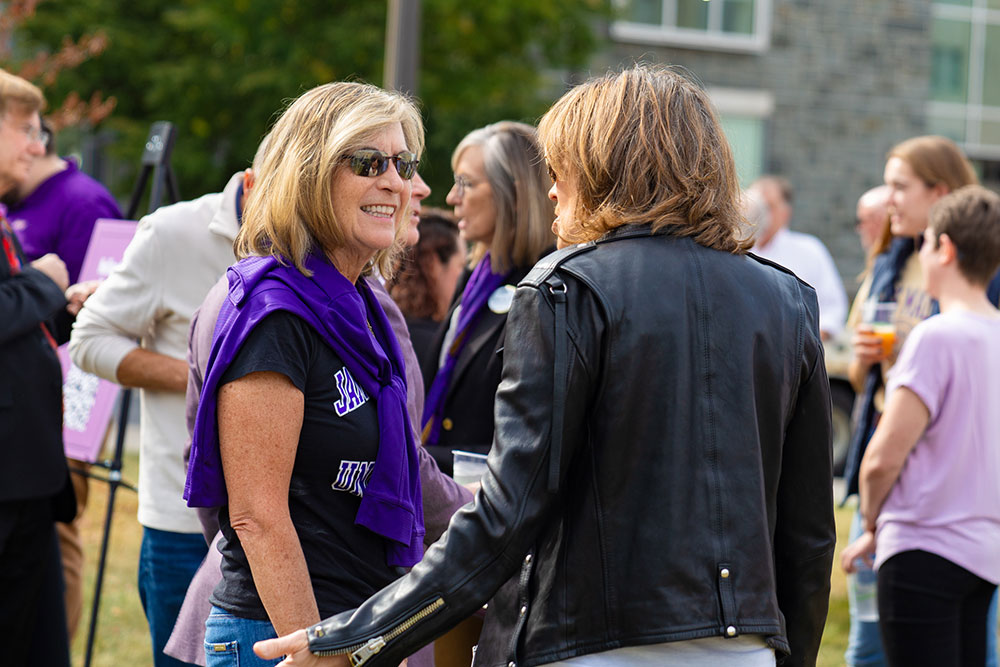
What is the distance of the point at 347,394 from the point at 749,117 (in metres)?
18.1

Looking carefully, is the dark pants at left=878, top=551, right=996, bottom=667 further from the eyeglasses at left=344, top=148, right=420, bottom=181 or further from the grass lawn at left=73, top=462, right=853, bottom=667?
the eyeglasses at left=344, top=148, right=420, bottom=181

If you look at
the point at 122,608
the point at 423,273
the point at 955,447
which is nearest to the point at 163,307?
the point at 423,273

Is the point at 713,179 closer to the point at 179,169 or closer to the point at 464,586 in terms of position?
the point at 464,586

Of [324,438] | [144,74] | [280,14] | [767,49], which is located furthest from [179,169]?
[324,438]

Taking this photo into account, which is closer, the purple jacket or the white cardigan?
the white cardigan

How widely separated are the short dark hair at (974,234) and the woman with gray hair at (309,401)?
234 cm

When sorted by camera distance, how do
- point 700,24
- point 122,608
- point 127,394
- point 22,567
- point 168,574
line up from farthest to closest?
point 700,24
point 122,608
point 127,394
point 22,567
point 168,574

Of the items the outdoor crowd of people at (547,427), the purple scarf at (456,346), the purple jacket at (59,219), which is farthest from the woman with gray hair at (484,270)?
the purple jacket at (59,219)

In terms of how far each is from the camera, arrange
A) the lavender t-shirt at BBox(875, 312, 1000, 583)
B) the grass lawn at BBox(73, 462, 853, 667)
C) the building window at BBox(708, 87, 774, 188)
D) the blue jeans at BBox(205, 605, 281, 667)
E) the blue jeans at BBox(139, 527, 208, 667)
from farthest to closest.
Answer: the building window at BBox(708, 87, 774, 188)
the grass lawn at BBox(73, 462, 853, 667)
the lavender t-shirt at BBox(875, 312, 1000, 583)
the blue jeans at BBox(139, 527, 208, 667)
the blue jeans at BBox(205, 605, 281, 667)

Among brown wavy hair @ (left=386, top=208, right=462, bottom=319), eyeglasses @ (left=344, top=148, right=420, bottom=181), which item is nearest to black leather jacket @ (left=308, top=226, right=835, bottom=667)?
eyeglasses @ (left=344, top=148, right=420, bottom=181)

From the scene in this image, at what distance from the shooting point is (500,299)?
379cm

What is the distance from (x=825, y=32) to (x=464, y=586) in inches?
756

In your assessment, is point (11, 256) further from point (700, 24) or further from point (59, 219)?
point (700, 24)

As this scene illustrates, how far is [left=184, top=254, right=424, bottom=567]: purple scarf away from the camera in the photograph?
7.40 ft
